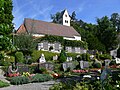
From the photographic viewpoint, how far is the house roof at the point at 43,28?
60.5m

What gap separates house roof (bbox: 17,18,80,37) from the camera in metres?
60.5

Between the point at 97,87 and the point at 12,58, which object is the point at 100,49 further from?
the point at 97,87

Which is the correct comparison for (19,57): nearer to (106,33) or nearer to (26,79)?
(26,79)

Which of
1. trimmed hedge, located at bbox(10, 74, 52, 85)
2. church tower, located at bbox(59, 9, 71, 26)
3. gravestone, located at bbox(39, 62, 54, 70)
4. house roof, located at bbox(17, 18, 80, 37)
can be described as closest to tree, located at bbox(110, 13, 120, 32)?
church tower, located at bbox(59, 9, 71, 26)

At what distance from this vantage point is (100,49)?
68.0m

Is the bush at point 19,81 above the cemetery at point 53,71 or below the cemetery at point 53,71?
below

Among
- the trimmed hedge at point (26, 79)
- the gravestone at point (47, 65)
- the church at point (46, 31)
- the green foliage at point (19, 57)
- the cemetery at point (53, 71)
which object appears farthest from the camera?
the church at point (46, 31)

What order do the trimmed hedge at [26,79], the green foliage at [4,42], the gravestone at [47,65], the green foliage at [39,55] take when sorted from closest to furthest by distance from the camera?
the green foliage at [4,42], the trimmed hedge at [26,79], the gravestone at [47,65], the green foliage at [39,55]

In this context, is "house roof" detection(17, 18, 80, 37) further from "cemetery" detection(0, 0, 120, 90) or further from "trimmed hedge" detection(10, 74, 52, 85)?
"trimmed hedge" detection(10, 74, 52, 85)

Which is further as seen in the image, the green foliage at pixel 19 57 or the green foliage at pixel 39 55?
the green foliage at pixel 39 55

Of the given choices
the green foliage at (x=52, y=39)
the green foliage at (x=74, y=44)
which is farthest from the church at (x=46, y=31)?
the green foliage at (x=74, y=44)

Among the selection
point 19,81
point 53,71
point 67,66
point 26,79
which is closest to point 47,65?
point 53,71

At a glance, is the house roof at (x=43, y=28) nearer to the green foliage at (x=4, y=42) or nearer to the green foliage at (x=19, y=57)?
the green foliage at (x=19, y=57)

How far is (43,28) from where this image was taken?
211 ft
